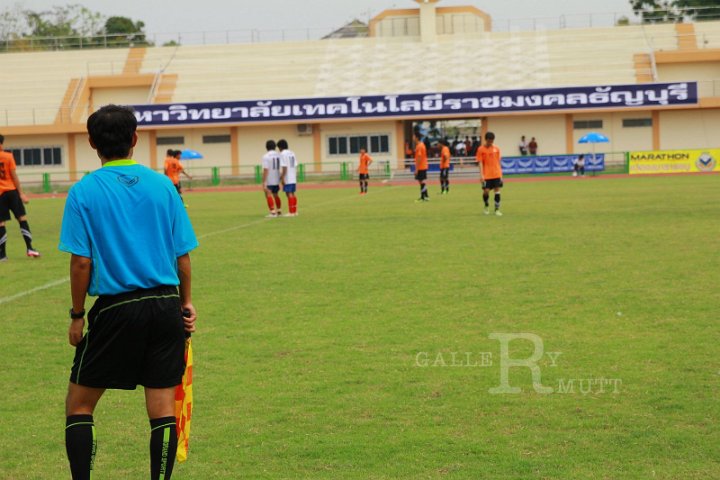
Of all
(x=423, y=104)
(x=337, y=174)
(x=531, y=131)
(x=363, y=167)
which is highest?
(x=423, y=104)

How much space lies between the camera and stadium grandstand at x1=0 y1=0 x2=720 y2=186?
58.4m

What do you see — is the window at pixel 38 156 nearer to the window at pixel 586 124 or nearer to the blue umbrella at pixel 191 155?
the blue umbrella at pixel 191 155

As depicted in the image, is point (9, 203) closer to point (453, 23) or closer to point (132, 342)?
point (132, 342)

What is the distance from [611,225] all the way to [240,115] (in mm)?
41036

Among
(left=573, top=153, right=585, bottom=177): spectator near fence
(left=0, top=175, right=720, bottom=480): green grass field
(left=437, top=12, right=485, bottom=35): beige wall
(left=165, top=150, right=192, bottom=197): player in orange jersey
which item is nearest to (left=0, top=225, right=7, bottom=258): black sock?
(left=0, top=175, right=720, bottom=480): green grass field

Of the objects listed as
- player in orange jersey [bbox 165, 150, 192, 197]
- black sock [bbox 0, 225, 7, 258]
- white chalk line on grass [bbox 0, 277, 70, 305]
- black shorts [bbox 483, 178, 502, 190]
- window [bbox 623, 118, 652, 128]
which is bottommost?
white chalk line on grass [bbox 0, 277, 70, 305]

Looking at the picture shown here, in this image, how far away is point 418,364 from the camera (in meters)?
8.46

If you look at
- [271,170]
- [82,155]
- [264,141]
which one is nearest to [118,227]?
[271,170]

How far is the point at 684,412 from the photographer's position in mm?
6785

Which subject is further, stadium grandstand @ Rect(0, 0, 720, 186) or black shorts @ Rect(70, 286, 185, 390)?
stadium grandstand @ Rect(0, 0, 720, 186)

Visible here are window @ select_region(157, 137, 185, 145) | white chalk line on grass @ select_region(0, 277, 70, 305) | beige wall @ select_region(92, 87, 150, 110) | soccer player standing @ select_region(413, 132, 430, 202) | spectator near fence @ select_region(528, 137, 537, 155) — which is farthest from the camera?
beige wall @ select_region(92, 87, 150, 110)

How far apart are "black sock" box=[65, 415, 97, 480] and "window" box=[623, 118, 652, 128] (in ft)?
186

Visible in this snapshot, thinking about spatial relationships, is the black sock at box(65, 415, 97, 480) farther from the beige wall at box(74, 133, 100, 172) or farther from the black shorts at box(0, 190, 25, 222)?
the beige wall at box(74, 133, 100, 172)

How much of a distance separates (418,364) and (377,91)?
55.0m
